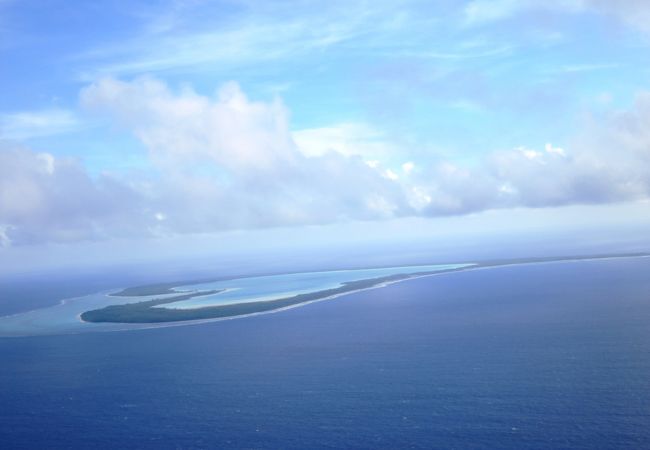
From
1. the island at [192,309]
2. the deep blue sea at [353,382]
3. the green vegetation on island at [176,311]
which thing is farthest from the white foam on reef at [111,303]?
the deep blue sea at [353,382]

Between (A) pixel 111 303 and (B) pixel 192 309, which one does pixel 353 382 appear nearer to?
(B) pixel 192 309

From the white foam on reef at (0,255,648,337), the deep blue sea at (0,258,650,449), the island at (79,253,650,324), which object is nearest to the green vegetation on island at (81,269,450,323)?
the island at (79,253,650,324)

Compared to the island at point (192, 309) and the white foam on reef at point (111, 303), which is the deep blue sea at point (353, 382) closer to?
the white foam on reef at point (111, 303)

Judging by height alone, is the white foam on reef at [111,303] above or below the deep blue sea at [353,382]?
above

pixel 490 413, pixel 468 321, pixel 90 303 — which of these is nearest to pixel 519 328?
pixel 468 321

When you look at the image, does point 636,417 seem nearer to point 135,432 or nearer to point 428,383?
point 428,383

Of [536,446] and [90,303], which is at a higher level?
[90,303]

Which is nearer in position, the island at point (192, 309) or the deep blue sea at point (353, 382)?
the deep blue sea at point (353, 382)

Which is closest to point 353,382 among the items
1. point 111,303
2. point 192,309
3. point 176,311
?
point 176,311
